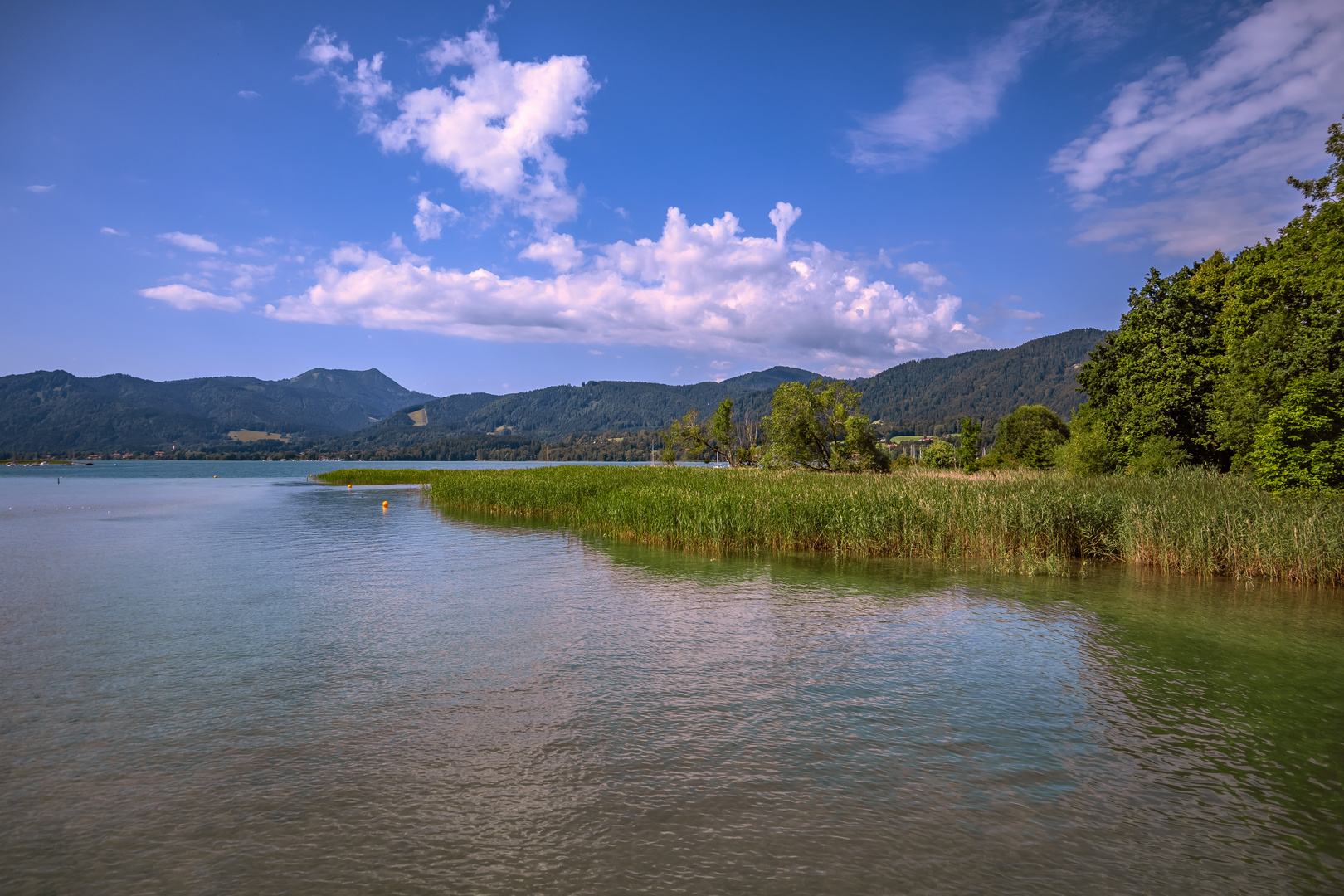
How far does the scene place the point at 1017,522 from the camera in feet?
70.1

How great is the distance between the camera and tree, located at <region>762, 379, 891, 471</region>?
56.0 meters

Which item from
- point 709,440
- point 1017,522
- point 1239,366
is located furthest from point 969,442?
point 1017,522

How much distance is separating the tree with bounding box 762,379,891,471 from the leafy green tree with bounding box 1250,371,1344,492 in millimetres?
33682

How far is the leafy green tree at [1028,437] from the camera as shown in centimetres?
7794

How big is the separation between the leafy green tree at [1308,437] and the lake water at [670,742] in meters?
7.97

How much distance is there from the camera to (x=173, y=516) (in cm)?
3716

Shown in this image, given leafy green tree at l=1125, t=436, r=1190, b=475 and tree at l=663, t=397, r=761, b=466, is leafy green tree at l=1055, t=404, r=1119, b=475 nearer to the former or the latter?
leafy green tree at l=1125, t=436, r=1190, b=475

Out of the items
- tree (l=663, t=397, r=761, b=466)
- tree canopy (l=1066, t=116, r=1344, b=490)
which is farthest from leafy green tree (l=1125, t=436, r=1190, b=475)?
tree (l=663, t=397, r=761, b=466)

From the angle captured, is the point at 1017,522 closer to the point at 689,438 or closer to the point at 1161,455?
the point at 1161,455

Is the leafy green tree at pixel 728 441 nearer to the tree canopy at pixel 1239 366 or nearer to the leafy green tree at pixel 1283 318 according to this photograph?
the tree canopy at pixel 1239 366

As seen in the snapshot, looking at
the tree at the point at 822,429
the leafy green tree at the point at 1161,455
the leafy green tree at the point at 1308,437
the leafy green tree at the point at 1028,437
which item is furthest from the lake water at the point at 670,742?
the leafy green tree at the point at 1028,437

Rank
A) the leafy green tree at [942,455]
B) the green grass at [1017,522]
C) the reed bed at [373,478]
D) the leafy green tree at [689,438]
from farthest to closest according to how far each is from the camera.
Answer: the leafy green tree at [942,455] → the reed bed at [373,478] → the leafy green tree at [689,438] → the green grass at [1017,522]

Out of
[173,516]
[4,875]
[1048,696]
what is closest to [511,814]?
[4,875]

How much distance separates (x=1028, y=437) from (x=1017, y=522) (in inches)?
2846
